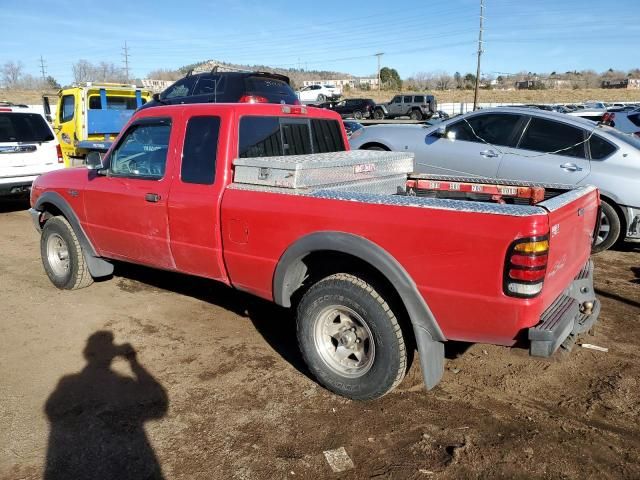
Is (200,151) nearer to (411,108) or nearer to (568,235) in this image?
(568,235)

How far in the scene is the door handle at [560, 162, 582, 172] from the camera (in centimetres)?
652

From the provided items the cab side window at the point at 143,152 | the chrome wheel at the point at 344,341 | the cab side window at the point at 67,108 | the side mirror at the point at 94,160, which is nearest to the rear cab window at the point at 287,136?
the cab side window at the point at 143,152

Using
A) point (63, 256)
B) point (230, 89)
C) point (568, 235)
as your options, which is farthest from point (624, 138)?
point (63, 256)

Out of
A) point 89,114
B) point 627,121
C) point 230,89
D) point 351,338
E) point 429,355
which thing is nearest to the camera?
point 429,355

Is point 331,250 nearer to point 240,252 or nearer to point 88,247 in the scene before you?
point 240,252

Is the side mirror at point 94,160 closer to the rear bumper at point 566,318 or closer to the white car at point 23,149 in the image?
the rear bumper at point 566,318

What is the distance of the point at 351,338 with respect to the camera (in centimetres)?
342

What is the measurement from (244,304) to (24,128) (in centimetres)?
666

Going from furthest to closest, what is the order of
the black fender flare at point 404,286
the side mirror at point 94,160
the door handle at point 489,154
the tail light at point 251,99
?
the tail light at point 251,99 → the door handle at point 489,154 → the side mirror at point 94,160 → the black fender flare at point 404,286

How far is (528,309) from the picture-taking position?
107 inches

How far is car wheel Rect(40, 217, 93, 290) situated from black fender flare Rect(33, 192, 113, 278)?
0.23 feet

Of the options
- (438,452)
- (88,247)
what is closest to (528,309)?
(438,452)

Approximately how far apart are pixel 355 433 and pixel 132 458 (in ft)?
4.15

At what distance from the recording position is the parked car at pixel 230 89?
9617 mm
